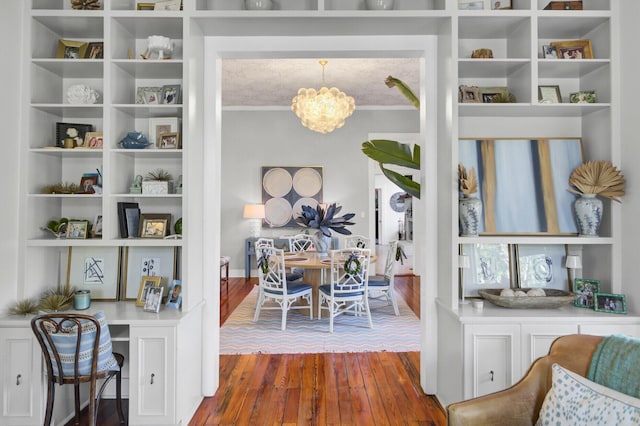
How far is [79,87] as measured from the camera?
8.60 ft

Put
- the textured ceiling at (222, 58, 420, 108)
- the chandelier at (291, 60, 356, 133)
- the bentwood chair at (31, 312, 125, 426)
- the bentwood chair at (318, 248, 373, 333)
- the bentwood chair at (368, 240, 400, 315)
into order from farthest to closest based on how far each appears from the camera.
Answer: the textured ceiling at (222, 58, 420, 108) → the chandelier at (291, 60, 356, 133) → the bentwood chair at (368, 240, 400, 315) → the bentwood chair at (318, 248, 373, 333) → the bentwood chair at (31, 312, 125, 426)

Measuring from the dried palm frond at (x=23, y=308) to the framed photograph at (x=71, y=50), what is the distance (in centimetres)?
164

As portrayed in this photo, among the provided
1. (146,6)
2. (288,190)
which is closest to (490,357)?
(146,6)

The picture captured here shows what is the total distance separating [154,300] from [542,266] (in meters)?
2.65

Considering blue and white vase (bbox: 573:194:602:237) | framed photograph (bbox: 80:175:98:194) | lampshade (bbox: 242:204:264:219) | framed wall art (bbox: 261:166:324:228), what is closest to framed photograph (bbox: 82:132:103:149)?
framed photograph (bbox: 80:175:98:194)

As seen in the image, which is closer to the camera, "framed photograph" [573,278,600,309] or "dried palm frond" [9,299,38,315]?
"dried palm frond" [9,299,38,315]

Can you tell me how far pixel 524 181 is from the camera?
8.90 feet

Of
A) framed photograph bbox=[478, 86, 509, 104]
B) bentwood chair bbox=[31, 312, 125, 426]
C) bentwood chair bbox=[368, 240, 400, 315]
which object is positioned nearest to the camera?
bentwood chair bbox=[31, 312, 125, 426]

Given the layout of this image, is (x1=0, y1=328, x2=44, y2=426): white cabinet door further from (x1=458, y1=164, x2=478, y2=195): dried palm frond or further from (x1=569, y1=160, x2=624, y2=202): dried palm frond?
(x1=569, y1=160, x2=624, y2=202): dried palm frond

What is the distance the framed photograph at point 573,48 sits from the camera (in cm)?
267

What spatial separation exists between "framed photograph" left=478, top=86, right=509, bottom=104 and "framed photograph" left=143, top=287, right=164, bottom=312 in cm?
253

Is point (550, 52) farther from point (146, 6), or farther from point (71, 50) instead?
point (71, 50)

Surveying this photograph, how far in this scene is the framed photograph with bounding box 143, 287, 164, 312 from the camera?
245 centimetres

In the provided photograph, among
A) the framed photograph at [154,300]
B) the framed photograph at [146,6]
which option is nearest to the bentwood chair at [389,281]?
the framed photograph at [154,300]
